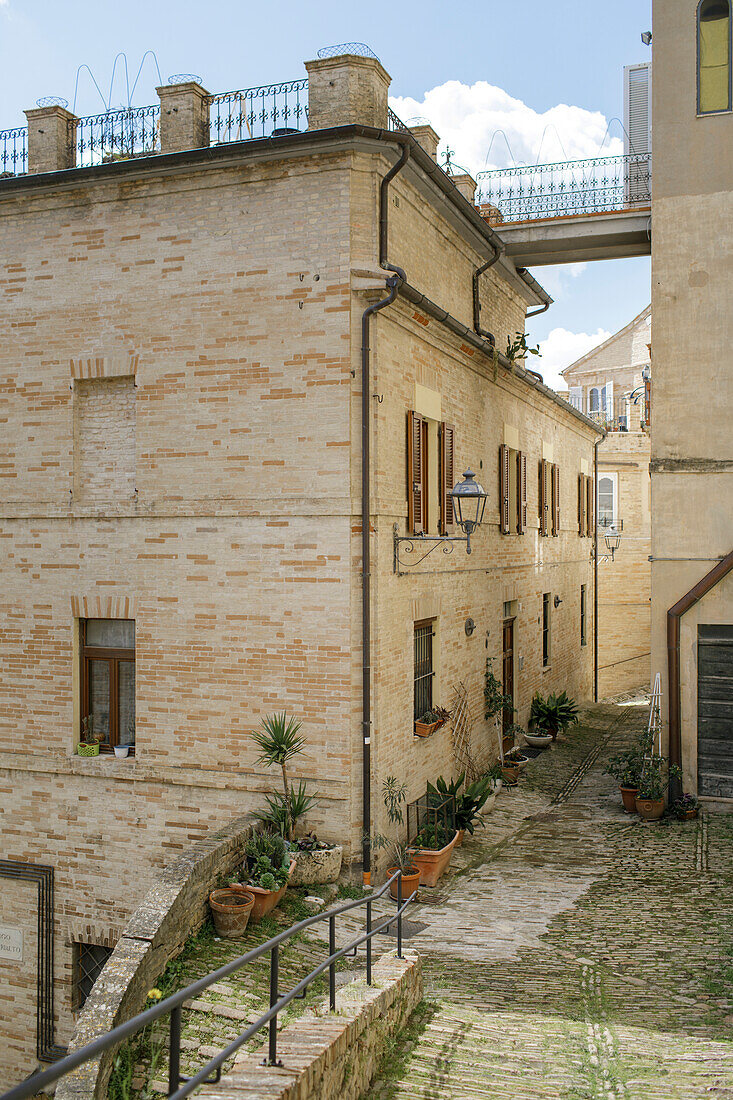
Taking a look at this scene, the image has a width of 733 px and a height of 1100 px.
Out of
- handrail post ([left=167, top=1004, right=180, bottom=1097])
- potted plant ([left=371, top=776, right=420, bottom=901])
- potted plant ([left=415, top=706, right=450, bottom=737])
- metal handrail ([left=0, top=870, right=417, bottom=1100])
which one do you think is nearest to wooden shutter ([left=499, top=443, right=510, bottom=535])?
potted plant ([left=415, top=706, right=450, bottom=737])

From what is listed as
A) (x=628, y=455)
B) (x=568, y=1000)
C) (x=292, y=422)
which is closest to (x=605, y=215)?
(x=292, y=422)

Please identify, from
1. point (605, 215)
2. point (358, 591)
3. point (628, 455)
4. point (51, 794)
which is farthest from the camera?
point (628, 455)

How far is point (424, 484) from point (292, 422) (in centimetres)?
254

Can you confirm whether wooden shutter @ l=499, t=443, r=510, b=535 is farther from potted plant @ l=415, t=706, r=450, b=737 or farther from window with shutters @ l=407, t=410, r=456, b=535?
potted plant @ l=415, t=706, r=450, b=737

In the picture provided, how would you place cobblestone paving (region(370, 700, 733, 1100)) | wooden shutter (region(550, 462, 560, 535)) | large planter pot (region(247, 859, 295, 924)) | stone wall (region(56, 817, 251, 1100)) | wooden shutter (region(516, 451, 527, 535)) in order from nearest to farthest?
cobblestone paving (region(370, 700, 733, 1100)), stone wall (region(56, 817, 251, 1100)), large planter pot (region(247, 859, 295, 924)), wooden shutter (region(516, 451, 527, 535)), wooden shutter (region(550, 462, 560, 535))

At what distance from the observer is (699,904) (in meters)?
9.31

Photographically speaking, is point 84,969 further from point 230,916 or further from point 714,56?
point 714,56

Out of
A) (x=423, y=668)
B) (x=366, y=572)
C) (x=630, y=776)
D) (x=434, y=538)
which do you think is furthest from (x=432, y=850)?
(x=630, y=776)

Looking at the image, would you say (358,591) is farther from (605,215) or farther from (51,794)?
(605,215)

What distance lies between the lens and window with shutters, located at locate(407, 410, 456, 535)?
1118 centimetres

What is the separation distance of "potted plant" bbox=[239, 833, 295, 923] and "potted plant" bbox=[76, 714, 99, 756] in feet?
8.65

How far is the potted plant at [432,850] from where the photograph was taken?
404 inches

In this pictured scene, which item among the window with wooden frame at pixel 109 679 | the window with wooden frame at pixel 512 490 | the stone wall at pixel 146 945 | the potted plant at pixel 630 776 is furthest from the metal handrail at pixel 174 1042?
the window with wooden frame at pixel 512 490

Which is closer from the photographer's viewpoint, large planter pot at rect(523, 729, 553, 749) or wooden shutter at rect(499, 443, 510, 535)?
wooden shutter at rect(499, 443, 510, 535)
